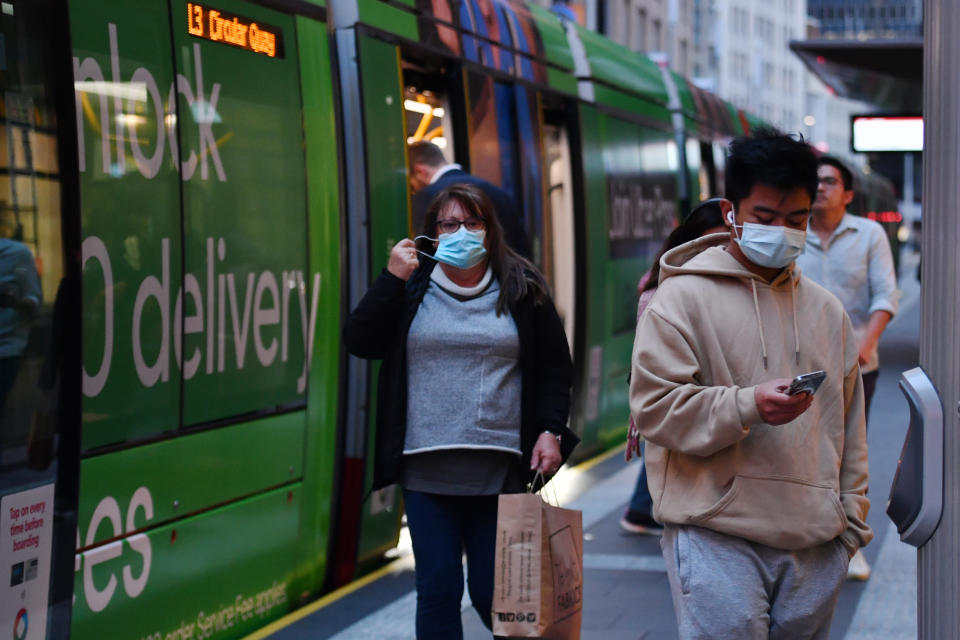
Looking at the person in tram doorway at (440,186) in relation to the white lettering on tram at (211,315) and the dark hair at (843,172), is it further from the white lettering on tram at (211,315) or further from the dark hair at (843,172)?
the dark hair at (843,172)

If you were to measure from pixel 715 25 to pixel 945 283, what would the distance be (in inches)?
2440

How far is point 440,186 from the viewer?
21.2 feet

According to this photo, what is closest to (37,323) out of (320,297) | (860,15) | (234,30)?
(234,30)

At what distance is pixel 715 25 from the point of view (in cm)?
6319

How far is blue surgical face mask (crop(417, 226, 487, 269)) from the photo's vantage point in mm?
4453

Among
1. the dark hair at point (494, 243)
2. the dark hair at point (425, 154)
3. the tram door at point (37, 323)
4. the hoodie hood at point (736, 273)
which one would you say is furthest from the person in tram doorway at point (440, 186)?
the hoodie hood at point (736, 273)

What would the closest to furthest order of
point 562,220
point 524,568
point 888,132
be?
point 524,568 → point 562,220 → point 888,132

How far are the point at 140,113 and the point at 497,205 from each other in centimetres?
166

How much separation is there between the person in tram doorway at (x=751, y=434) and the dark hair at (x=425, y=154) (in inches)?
141

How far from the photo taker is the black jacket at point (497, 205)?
5668mm

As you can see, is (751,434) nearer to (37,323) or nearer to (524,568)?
(524,568)

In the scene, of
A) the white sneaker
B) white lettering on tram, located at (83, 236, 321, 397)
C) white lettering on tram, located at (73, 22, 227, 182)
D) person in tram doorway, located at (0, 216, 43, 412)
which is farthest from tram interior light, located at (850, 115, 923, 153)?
person in tram doorway, located at (0, 216, 43, 412)

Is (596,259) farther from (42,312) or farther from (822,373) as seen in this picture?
(822,373)

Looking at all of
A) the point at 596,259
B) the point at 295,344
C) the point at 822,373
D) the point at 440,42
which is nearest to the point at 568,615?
the point at 822,373
